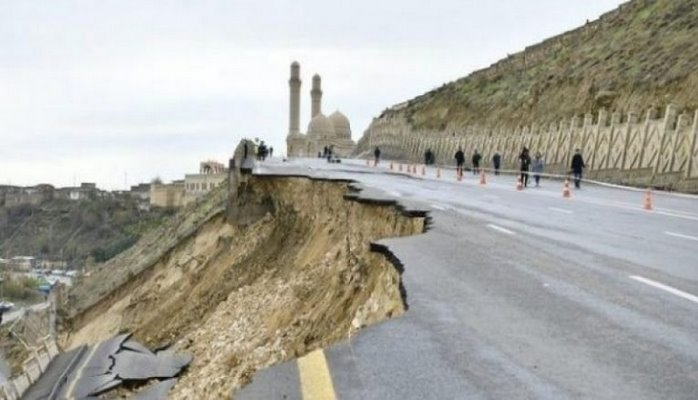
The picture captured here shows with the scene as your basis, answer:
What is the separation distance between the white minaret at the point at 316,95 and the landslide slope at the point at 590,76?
2135 inches

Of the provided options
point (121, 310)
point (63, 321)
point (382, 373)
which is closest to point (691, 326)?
point (382, 373)

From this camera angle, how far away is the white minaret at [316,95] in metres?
157

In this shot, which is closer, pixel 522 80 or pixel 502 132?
pixel 502 132

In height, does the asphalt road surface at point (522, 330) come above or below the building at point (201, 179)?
above

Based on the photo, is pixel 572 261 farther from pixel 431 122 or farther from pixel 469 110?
pixel 431 122

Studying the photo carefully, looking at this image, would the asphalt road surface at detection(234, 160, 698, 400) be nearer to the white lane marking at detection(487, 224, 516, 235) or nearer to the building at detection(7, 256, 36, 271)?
the white lane marking at detection(487, 224, 516, 235)

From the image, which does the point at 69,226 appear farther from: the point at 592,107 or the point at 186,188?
the point at 592,107

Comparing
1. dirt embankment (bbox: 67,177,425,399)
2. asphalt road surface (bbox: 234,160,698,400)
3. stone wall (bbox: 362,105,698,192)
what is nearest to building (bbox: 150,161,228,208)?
stone wall (bbox: 362,105,698,192)

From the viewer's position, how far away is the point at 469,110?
8888cm

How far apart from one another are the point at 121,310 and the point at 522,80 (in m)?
56.5

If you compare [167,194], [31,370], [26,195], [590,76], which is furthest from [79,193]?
[31,370]

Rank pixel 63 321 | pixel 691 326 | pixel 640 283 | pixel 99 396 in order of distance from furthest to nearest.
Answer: pixel 63 321 → pixel 99 396 → pixel 640 283 → pixel 691 326

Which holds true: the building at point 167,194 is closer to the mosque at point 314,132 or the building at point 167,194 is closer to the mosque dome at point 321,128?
the mosque at point 314,132

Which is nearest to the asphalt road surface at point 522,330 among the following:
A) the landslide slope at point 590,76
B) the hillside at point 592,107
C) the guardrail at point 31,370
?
the guardrail at point 31,370
